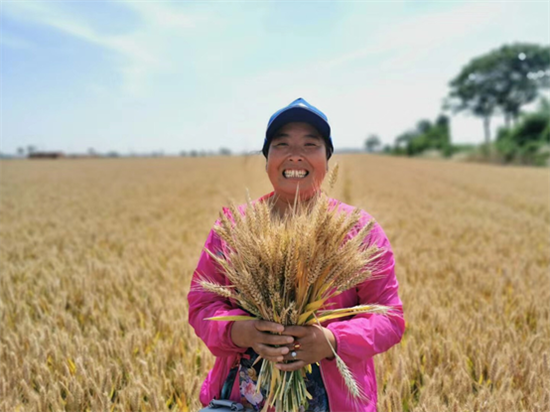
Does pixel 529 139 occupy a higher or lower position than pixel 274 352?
higher

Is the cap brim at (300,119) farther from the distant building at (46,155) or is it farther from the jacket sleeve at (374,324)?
the distant building at (46,155)

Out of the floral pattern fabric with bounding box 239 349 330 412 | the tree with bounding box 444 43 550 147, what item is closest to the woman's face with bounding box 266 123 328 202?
the floral pattern fabric with bounding box 239 349 330 412

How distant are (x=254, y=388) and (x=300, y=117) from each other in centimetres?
111

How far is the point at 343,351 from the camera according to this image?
4.61 ft

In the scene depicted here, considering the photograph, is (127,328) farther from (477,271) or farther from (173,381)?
(477,271)

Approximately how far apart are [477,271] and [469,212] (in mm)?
5644

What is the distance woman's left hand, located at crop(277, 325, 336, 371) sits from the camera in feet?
4.33

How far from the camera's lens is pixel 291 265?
1245 mm

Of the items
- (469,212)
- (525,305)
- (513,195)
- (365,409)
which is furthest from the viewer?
(513,195)

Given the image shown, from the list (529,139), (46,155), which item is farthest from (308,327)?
(46,155)

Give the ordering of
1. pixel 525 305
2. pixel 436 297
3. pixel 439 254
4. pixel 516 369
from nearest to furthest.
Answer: pixel 516 369 < pixel 525 305 < pixel 436 297 < pixel 439 254

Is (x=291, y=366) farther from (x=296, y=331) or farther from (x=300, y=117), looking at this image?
(x=300, y=117)

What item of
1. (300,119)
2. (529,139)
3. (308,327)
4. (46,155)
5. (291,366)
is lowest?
(291,366)

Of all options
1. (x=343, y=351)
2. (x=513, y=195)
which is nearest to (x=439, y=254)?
(x=343, y=351)
